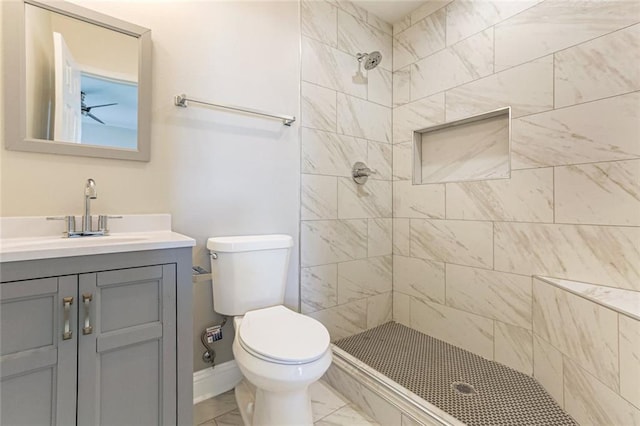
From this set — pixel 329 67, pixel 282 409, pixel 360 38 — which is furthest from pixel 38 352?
pixel 360 38

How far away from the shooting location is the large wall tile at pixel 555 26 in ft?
4.39

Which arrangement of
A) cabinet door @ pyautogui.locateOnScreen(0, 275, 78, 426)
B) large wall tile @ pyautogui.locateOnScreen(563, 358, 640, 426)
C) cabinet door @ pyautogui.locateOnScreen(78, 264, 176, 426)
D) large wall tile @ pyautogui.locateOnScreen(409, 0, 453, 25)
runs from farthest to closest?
large wall tile @ pyautogui.locateOnScreen(409, 0, 453, 25) → large wall tile @ pyautogui.locateOnScreen(563, 358, 640, 426) → cabinet door @ pyautogui.locateOnScreen(78, 264, 176, 426) → cabinet door @ pyautogui.locateOnScreen(0, 275, 78, 426)

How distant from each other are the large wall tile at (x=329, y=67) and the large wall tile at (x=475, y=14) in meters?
0.66

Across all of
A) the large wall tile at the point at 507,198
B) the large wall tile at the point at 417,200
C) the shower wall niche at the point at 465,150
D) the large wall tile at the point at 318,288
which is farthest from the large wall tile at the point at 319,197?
the large wall tile at the point at 507,198

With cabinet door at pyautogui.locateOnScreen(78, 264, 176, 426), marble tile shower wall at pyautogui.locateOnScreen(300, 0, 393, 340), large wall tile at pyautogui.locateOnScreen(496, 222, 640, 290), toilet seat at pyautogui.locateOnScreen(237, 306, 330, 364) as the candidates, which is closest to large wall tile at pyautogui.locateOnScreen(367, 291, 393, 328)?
marble tile shower wall at pyautogui.locateOnScreen(300, 0, 393, 340)

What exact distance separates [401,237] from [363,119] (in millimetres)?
934

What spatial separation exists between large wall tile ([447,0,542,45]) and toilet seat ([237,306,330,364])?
1986 millimetres

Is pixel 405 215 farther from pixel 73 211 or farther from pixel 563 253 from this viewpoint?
pixel 73 211

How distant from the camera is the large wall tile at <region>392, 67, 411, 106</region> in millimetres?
2252

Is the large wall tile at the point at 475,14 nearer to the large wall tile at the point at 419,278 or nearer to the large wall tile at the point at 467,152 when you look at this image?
the large wall tile at the point at 467,152

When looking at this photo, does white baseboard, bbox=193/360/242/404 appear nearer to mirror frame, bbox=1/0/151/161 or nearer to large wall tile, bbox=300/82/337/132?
mirror frame, bbox=1/0/151/161

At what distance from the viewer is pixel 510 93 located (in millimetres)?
1688

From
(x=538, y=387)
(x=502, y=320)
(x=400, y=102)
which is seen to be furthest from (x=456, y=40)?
(x=538, y=387)

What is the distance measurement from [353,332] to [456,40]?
6.87ft
